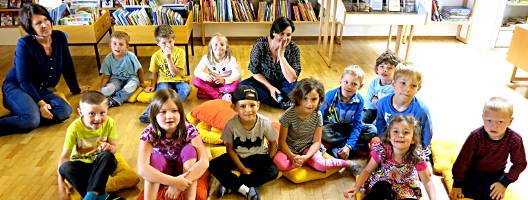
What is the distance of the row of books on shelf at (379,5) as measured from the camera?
424cm

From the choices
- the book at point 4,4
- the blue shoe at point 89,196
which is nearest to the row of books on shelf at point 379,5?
the blue shoe at point 89,196

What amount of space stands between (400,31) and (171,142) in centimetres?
345

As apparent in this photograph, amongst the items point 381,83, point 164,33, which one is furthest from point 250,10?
point 381,83

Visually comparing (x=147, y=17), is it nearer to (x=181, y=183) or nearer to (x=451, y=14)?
(x=181, y=183)

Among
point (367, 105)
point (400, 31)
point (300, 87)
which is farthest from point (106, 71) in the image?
point (400, 31)

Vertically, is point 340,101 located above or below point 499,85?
above

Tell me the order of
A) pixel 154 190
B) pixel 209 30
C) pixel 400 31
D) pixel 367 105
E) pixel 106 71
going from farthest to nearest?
pixel 209 30 → pixel 400 31 → pixel 106 71 → pixel 367 105 → pixel 154 190

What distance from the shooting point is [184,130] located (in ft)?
6.89

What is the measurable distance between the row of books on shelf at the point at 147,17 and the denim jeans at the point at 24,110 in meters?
1.21

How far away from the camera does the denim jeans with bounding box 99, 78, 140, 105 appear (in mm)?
3363

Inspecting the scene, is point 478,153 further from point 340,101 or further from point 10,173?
point 10,173

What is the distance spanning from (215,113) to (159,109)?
36.5 inches

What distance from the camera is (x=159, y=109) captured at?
6.57 ft

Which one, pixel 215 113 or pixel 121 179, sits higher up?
pixel 215 113
